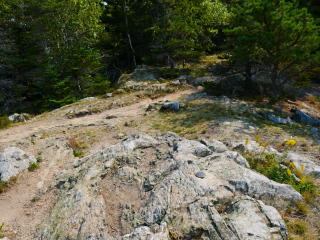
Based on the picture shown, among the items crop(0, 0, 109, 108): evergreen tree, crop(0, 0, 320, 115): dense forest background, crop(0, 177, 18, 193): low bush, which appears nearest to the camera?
crop(0, 177, 18, 193): low bush

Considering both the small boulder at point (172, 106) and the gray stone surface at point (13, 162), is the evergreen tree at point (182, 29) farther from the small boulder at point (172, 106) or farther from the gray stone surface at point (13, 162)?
the gray stone surface at point (13, 162)

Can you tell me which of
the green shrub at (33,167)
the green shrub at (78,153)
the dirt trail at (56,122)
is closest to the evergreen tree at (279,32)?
the dirt trail at (56,122)

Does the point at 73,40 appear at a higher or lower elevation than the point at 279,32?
higher

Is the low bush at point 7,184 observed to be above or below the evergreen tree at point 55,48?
below

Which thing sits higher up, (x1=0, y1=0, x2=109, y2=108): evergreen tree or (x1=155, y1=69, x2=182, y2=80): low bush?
(x1=0, y1=0, x2=109, y2=108): evergreen tree

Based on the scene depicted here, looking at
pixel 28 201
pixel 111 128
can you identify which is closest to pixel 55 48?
pixel 111 128

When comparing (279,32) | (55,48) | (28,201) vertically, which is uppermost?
(279,32)

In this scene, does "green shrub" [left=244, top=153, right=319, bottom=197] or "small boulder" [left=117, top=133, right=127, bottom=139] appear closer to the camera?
"green shrub" [left=244, top=153, right=319, bottom=197]

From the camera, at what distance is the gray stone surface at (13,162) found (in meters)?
5.87

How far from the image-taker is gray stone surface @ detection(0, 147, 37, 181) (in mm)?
5871

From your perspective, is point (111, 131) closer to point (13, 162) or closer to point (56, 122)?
point (13, 162)

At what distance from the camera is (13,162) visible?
6.16m

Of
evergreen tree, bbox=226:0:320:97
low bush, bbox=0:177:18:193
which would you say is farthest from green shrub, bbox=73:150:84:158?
evergreen tree, bbox=226:0:320:97

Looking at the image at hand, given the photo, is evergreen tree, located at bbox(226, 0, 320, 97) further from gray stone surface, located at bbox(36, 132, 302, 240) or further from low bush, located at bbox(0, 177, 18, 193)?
low bush, located at bbox(0, 177, 18, 193)
